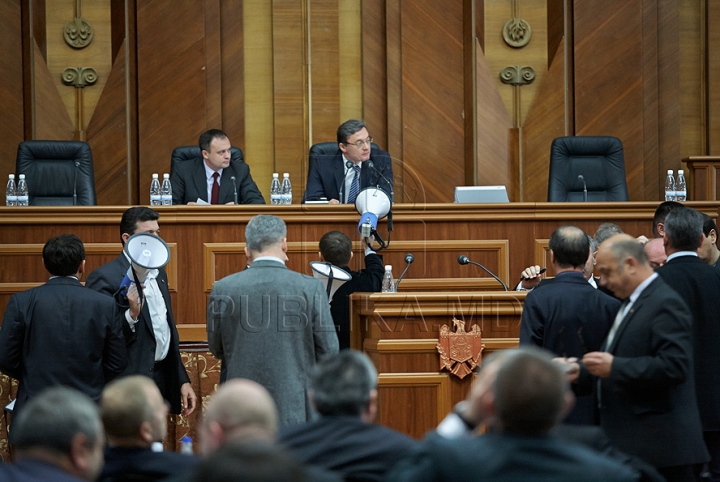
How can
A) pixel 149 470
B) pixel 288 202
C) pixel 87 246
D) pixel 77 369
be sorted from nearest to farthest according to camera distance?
pixel 149 470
pixel 77 369
pixel 87 246
pixel 288 202

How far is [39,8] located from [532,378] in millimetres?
8420

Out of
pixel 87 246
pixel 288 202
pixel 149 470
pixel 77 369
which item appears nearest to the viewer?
pixel 149 470

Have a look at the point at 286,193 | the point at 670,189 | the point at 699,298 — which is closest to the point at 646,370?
the point at 699,298

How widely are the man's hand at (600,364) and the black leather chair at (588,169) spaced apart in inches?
178

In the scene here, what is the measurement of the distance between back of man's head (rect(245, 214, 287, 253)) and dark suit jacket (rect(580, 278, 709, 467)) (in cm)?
140

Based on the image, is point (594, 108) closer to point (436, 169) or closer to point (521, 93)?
point (521, 93)

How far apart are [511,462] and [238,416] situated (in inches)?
25.8

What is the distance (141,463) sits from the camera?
2.60 metres

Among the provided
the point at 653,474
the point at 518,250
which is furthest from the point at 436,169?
the point at 653,474

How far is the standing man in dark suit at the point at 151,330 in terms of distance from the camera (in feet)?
15.6

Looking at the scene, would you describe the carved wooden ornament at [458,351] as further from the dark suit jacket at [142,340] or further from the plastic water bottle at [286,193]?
the plastic water bottle at [286,193]

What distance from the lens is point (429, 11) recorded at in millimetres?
9383

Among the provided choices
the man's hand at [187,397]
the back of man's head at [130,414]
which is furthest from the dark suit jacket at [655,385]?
the man's hand at [187,397]

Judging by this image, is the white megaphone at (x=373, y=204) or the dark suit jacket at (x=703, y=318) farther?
the white megaphone at (x=373, y=204)
